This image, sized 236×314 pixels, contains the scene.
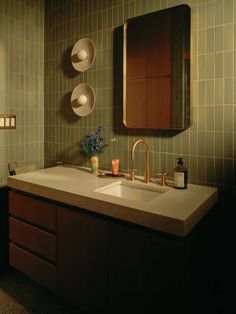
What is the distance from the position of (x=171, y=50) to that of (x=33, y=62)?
1253mm

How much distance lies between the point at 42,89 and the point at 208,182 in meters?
1.64

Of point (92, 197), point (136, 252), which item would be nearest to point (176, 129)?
point (92, 197)

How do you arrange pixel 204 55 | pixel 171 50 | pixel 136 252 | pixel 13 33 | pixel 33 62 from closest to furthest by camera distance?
pixel 136 252 → pixel 204 55 → pixel 171 50 → pixel 13 33 → pixel 33 62

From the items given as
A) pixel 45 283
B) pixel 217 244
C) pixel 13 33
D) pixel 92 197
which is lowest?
pixel 45 283

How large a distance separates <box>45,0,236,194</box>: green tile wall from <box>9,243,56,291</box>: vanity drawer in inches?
31.0

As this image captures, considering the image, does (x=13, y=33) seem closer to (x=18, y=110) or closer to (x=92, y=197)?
(x=18, y=110)

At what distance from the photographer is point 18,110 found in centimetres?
221

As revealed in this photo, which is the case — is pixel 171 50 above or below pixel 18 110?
above

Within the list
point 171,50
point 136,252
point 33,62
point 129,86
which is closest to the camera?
point 136,252

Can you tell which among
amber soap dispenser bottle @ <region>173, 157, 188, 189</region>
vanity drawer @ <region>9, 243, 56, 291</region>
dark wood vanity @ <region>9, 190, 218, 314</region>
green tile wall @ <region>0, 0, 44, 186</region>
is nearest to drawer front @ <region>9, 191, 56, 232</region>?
dark wood vanity @ <region>9, 190, 218, 314</region>

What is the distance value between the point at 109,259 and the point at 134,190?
48cm

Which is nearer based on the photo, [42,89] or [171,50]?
[171,50]

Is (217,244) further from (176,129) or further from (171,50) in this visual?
(171,50)

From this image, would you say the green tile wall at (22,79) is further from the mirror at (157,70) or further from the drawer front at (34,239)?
the mirror at (157,70)
